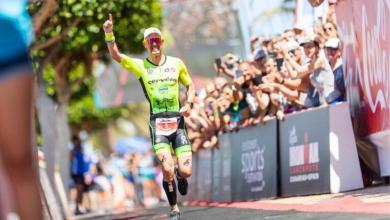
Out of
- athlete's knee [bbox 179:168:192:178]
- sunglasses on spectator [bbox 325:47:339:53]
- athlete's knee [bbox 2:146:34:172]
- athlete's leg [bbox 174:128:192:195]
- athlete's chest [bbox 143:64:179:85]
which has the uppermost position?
sunglasses on spectator [bbox 325:47:339:53]

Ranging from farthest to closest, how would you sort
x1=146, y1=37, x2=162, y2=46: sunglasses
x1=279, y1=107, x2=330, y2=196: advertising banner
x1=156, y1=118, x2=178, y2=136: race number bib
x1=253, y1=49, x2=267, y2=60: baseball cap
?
x1=253, y1=49, x2=267, y2=60: baseball cap, x1=279, y1=107, x2=330, y2=196: advertising banner, x1=146, y1=37, x2=162, y2=46: sunglasses, x1=156, y1=118, x2=178, y2=136: race number bib

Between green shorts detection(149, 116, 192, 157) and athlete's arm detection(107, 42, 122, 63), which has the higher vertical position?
athlete's arm detection(107, 42, 122, 63)

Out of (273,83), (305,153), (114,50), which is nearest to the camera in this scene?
(114,50)

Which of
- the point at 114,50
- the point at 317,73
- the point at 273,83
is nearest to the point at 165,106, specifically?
the point at 114,50

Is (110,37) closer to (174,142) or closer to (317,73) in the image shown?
(174,142)

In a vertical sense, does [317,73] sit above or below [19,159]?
above

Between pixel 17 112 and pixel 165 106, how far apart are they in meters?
6.31

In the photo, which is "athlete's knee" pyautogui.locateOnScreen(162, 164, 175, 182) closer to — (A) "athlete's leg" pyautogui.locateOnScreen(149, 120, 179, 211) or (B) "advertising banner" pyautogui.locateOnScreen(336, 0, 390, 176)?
(A) "athlete's leg" pyautogui.locateOnScreen(149, 120, 179, 211)

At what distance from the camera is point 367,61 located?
11.1 metres

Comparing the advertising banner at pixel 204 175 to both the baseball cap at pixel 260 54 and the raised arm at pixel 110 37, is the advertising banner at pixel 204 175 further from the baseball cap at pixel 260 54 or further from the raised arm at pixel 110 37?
the raised arm at pixel 110 37

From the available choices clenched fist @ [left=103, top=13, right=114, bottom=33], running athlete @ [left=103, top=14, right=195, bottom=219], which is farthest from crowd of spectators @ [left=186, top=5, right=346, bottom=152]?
clenched fist @ [left=103, top=13, right=114, bottom=33]

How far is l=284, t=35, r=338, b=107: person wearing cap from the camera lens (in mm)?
11594

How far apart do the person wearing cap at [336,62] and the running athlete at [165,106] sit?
261 centimetres

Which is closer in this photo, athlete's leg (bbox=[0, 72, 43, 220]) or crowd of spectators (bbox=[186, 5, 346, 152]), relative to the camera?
athlete's leg (bbox=[0, 72, 43, 220])
